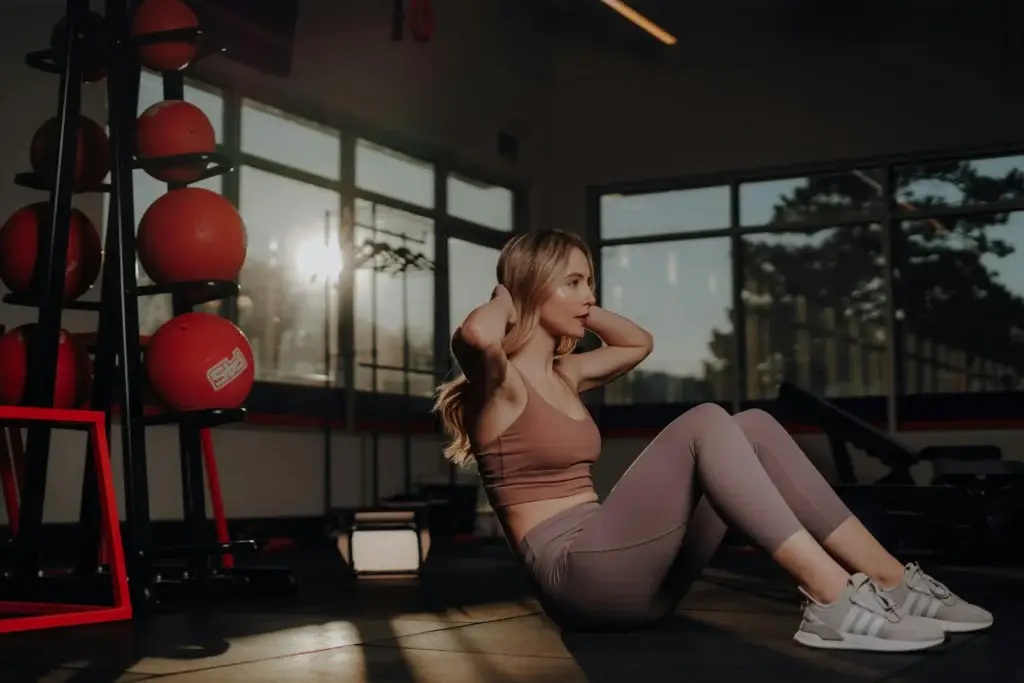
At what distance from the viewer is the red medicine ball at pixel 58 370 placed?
357 cm

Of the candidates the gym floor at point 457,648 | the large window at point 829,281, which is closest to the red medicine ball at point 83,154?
the gym floor at point 457,648

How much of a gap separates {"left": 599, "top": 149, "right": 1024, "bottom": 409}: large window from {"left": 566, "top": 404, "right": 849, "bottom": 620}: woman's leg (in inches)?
264

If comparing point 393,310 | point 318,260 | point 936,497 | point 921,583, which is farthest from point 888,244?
point 921,583

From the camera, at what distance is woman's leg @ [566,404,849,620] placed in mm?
2148

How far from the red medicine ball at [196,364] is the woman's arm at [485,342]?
56.7 inches

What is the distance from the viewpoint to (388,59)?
8164mm

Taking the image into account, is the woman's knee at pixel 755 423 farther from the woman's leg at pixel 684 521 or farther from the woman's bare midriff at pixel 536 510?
the woman's bare midriff at pixel 536 510

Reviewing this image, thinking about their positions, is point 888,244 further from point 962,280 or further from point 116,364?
point 116,364

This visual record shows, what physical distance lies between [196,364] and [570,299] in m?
1.56

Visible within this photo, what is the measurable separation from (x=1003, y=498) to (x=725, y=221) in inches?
194

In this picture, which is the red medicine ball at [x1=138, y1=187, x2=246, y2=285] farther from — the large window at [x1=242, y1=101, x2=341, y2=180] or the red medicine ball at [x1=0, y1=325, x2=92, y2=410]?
the large window at [x1=242, y1=101, x2=341, y2=180]

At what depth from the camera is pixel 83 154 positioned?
389 cm

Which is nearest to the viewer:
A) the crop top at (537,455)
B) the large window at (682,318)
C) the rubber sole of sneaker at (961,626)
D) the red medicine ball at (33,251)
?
the crop top at (537,455)

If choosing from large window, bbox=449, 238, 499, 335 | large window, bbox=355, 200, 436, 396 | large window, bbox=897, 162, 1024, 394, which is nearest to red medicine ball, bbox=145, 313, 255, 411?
large window, bbox=355, 200, 436, 396
